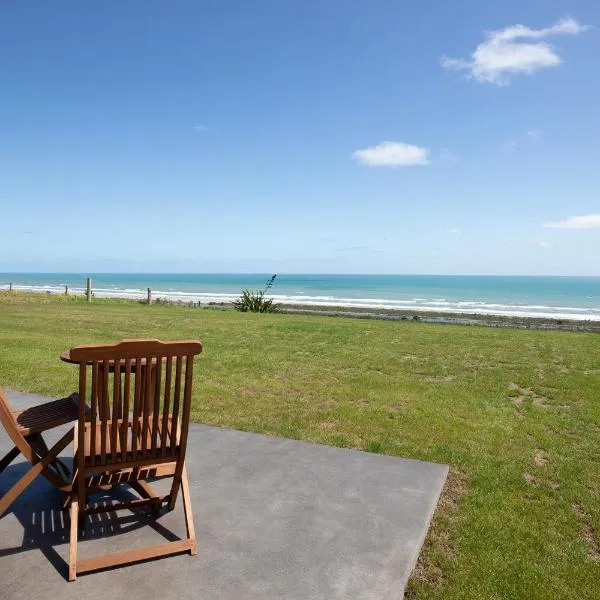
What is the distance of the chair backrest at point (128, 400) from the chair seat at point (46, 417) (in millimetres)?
360

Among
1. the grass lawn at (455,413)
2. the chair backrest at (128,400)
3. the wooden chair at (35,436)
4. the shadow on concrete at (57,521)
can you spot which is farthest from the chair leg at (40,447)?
the grass lawn at (455,413)

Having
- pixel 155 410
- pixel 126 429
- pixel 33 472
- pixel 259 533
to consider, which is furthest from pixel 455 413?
pixel 33 472

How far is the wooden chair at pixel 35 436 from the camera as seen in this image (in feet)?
9.53

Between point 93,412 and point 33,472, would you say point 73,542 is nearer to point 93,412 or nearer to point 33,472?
point 33,472

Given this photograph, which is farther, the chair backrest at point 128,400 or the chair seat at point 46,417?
the chair seat at point 46,417

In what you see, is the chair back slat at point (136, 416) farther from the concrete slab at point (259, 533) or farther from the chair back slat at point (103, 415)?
the concrete slab at point (259, 533)

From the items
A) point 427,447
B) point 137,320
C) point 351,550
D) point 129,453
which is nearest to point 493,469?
point 427,447

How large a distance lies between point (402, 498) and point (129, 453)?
1.92m

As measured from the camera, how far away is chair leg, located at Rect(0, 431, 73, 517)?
9.57 feet

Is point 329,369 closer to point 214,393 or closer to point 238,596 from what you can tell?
point 214,393

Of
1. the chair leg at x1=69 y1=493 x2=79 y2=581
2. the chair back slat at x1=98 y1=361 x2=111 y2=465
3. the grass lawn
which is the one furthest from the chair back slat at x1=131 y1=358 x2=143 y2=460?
the grass lawn

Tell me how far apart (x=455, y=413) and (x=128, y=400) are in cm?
468

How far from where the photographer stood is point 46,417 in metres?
3.20

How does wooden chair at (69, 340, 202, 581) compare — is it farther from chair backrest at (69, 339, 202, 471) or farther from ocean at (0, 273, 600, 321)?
ocean at (0, 273, 600, 321)
